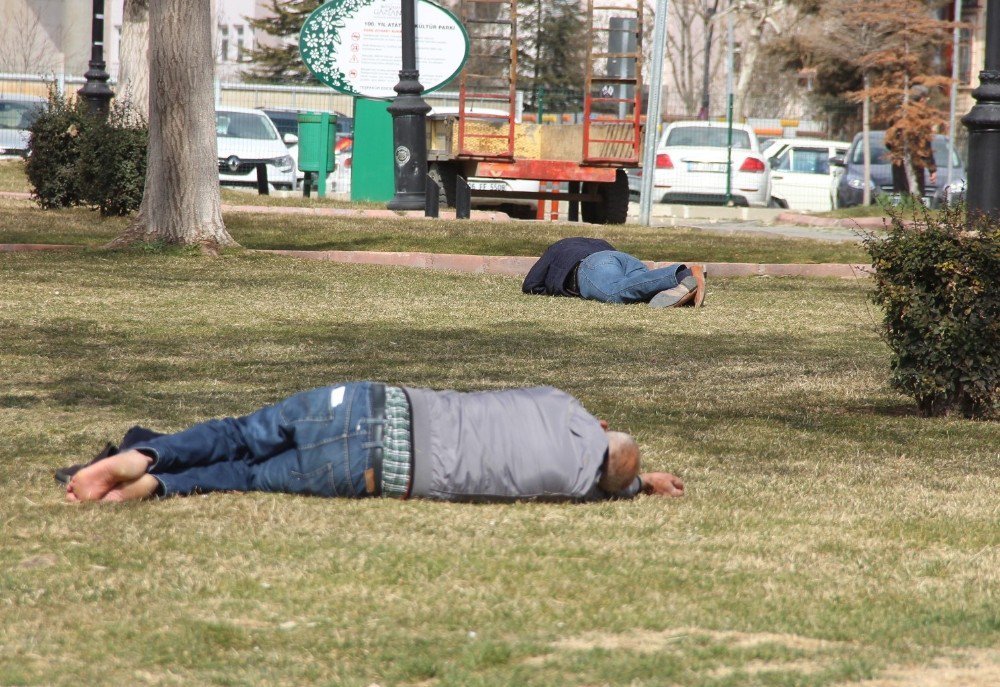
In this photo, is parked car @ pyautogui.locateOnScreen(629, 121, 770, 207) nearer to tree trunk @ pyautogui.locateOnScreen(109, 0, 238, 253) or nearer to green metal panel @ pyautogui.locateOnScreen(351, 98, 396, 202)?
green metal panel @ pyautogui.locateOnScreen(351, 98, 396, 202)

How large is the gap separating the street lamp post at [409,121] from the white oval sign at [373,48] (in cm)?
324

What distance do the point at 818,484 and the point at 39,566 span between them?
112 inches

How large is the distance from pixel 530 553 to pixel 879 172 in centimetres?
2718

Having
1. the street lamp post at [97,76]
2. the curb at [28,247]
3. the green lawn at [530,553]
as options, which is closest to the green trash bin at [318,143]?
the street lamp post at [97,76]

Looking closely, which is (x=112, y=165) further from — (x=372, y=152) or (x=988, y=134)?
(x=988, y=134)

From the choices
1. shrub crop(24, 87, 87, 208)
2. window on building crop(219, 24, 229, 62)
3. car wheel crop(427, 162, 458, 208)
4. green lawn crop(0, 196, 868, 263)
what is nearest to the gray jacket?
green lawn crop(0, 196, 868, 263)

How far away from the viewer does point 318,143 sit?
77.5ft

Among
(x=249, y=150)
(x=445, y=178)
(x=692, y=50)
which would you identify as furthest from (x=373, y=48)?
(x=692, y=50)

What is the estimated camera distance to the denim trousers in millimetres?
11312

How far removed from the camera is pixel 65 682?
3316 millimetres

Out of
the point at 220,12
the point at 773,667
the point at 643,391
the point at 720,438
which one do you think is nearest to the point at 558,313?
the point at 643,391

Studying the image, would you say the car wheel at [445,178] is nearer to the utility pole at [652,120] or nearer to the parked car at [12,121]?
the utility pole at [652,120]

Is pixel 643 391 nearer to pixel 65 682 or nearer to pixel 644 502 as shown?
pixel 644 502

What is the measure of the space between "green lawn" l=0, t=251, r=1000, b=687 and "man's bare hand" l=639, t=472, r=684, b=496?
0.31 ft
